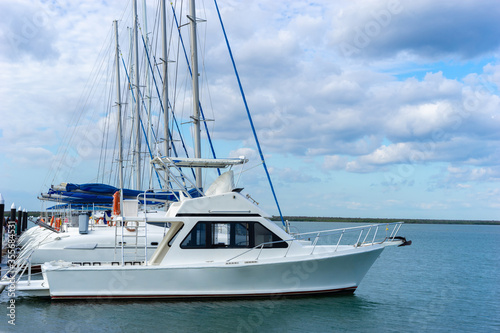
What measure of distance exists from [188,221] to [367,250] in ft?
15.9

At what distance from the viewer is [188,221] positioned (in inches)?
483

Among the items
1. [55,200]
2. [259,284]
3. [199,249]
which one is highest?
[55,200]

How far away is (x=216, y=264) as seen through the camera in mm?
11922

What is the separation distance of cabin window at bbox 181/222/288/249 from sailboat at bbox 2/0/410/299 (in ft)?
0.08

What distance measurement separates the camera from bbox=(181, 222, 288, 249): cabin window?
1229 centimetres

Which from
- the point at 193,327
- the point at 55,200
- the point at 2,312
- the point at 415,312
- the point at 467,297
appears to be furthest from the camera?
the point at 55,200

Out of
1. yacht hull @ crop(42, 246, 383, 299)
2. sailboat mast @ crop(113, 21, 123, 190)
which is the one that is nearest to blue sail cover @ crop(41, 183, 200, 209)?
sailboat mast @ crop(113, 21, 123, 190)

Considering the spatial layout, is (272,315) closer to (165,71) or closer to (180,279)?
(180,279)

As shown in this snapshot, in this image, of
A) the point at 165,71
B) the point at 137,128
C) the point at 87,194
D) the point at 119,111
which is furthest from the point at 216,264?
the point at 119,111

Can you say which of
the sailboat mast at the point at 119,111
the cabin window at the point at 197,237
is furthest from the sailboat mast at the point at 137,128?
the cabin window at the point at 197,237

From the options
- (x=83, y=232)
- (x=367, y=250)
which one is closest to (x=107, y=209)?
(x=83, y=232)

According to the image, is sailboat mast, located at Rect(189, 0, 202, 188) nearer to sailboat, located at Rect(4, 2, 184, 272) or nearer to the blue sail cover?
sailboat, located at Rect(4, 2, 184, 272)

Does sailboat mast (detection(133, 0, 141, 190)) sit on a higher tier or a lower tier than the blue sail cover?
higher

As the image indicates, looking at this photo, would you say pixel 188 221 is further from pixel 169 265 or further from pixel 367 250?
pixel 367 250
